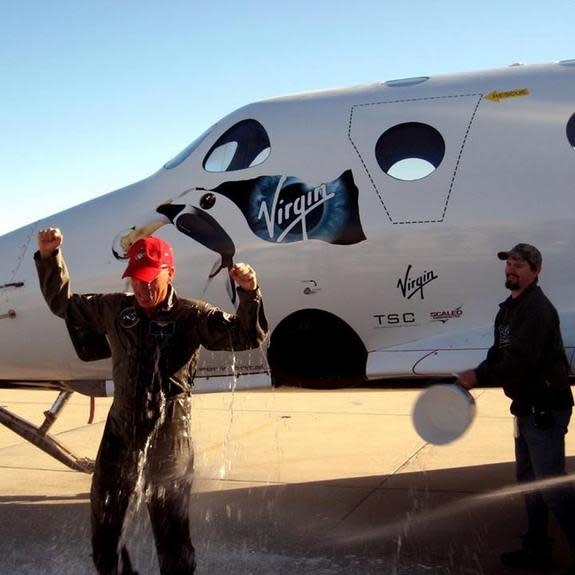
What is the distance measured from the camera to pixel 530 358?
3.88 m

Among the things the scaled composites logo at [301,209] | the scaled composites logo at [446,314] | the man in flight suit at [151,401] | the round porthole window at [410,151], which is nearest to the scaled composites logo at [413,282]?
the scaled composites logo at [446,314]

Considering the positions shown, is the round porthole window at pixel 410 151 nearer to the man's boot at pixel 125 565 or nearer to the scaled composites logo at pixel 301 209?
the scaled composites logo at pixel 301 209

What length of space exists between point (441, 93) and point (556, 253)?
1.34 meters

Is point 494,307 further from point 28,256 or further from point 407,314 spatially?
point 28,256

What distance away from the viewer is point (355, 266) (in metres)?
4.85

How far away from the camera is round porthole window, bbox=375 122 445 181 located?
192 inches

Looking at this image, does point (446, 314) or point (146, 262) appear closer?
point (146, 262)

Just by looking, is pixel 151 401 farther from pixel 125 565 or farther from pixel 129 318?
pixel 125 565

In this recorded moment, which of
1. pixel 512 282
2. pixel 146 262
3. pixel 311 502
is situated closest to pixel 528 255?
pixel 512 282

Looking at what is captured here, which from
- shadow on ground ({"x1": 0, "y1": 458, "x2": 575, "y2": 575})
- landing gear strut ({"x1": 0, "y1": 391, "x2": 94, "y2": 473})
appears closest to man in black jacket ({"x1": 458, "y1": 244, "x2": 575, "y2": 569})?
shadow on ground ({"x1": 0, "y1": 458, "x2": 575, "y2": 575})

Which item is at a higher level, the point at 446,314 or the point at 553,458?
the point at 446,314

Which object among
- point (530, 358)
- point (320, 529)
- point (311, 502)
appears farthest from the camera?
point (311, 502)

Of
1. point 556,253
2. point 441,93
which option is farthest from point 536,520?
point 441,93

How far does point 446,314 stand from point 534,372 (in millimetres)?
938
